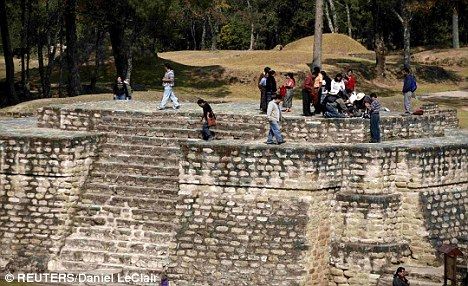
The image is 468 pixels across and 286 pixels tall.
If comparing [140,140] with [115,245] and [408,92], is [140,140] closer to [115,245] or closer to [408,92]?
[115,245]

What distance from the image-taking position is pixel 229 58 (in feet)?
157

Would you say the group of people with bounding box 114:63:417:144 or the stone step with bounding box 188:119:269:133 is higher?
the group of people with bounding box 114:63:417:144

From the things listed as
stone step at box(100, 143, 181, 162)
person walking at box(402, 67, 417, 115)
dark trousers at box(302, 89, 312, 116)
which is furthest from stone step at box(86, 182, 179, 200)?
person walking at box(402, 67, 417, 115)

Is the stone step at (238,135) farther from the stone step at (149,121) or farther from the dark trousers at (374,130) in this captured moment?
the dark trousers at (374,130)

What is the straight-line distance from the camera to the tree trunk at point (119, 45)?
119ft

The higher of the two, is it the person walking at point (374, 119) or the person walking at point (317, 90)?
the person walking at point (317, 90)

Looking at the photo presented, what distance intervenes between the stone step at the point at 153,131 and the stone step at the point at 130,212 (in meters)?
2.07

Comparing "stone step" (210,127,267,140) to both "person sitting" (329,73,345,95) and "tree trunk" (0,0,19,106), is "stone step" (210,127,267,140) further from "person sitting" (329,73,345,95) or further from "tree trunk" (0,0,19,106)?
"tree trunk" (0,0,19,106)

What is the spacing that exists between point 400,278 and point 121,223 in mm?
5877

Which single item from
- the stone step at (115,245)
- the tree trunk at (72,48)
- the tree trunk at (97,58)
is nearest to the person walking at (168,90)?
the stone step at (115,245)

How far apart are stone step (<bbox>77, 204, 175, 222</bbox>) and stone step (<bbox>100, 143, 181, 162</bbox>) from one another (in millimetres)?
1241

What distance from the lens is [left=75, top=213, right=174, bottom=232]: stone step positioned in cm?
1919

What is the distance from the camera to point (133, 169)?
20.3 metres

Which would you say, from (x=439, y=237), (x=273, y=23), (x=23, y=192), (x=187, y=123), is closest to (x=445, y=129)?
(x=439, y=237)
